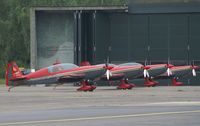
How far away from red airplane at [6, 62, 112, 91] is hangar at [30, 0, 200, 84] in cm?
1667

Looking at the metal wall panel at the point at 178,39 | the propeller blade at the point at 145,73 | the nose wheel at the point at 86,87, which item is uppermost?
the metal wall panel at the point at 178,39

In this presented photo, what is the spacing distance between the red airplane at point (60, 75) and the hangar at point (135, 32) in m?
16.7

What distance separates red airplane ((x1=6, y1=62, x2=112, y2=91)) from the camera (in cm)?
4897

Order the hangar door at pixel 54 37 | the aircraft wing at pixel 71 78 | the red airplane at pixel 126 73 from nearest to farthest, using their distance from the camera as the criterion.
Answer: the aircraft wing at pixel 71 78 < the red airplane at pixel 126 73 < the hangar door at pixel 54 37

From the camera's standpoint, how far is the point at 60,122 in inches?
790

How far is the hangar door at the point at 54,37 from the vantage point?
231 ft

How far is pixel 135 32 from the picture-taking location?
68.4m

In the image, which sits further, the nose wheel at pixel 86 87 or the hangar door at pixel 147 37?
the hangar door at pixel 147 37

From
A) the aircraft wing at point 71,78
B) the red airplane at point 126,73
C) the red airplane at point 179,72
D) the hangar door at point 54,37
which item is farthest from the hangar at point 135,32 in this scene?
the aircraft wing at point 71,78

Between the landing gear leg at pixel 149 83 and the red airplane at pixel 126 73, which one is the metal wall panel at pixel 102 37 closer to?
the landing gear leg at pixel 149 83

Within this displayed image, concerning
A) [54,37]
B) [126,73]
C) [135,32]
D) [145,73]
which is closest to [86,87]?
[126,73]

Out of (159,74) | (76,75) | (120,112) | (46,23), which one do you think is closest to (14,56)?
(46,23)

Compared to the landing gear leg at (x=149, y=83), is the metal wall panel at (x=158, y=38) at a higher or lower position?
higher

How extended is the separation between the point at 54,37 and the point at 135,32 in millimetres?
7871
